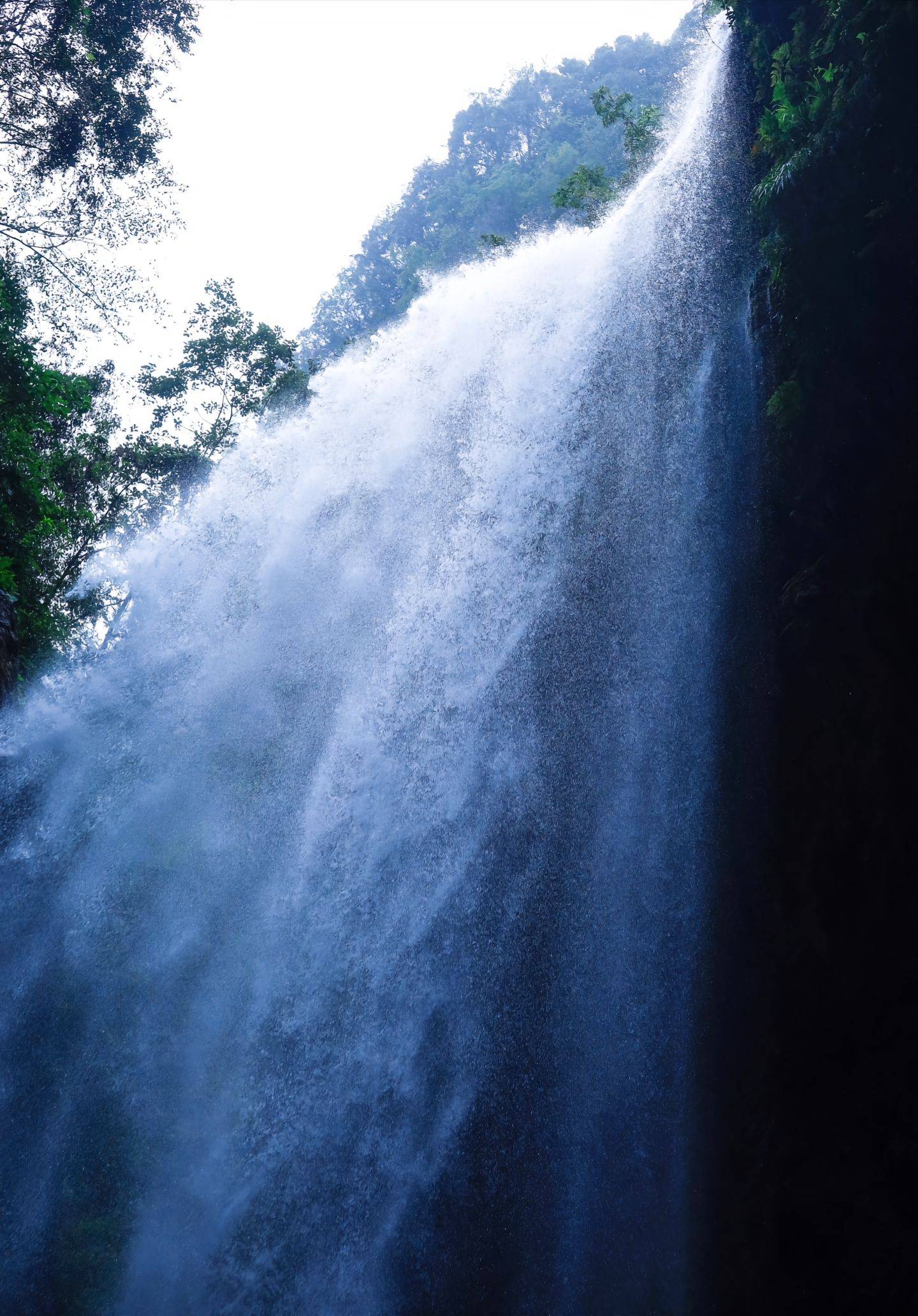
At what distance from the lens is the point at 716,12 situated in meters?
12.3

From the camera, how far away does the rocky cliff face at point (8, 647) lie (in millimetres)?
9977

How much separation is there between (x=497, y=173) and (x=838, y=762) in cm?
3769

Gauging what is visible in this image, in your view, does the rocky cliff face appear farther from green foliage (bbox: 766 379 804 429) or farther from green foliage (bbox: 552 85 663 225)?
green foliage (bbox: 552 85 663 225)

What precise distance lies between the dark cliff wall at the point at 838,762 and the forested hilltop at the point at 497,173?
24269 mm

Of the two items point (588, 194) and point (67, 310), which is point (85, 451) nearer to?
point (67, 310)

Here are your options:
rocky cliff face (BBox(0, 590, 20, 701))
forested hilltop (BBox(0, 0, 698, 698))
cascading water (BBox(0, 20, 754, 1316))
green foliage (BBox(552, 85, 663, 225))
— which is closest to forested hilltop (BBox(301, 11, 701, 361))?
forested hilltop (BBox(0, 0, 698, 698))

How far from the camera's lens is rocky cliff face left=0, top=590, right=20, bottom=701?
9977mm

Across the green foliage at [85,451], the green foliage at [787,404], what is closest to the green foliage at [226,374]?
the green foliage at [85,451]

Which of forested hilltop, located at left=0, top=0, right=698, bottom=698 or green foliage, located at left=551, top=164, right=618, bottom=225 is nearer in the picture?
forested hilltop, located at left=0, top=0, right=698, bottom=698

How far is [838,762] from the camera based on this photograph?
6.77 m

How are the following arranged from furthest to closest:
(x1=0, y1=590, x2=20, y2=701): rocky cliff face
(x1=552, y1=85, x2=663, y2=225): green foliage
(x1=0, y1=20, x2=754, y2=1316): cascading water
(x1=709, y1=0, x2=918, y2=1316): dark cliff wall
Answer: (x1=552, y1=85, x2=663, y2=225): green foliage < (x1=0, y1=590, x2=20, y2=701): rocky cliff face < (x1=0, y1=20, x2=754, y2=1316): cascading water < (x1=709, y1=0, x2=918, y2=1316): dark cliff wall

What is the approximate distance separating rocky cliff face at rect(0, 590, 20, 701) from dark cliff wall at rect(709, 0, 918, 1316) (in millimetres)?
10036

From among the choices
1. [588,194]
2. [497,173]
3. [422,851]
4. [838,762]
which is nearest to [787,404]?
[838,762]

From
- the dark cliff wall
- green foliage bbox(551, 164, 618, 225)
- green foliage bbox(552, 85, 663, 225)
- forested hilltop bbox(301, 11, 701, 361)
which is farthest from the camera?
forested hilltop bbox(301, 11, 701, 361)
